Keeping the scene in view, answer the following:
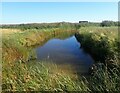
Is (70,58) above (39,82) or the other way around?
the other way around

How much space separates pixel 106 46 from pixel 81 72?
2.06 meters

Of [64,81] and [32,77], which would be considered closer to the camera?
[64,81]

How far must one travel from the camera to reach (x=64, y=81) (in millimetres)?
6504

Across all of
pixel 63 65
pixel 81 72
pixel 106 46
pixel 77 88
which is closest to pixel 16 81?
pixel 77 88

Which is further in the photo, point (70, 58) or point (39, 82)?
point (70, 58)

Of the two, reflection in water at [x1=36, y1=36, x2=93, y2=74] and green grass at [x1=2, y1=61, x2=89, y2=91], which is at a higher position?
green grass at [x1=2, y1=61, x2=89, y2=91]

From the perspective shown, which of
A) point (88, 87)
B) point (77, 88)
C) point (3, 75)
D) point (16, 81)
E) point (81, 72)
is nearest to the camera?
point (77, 88)

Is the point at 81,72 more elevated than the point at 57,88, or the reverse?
the point at 57,88

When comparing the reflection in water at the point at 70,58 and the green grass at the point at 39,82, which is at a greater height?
the green grass at the point at 39,82

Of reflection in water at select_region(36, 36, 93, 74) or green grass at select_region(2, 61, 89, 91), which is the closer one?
green grass at select_region(2, 61, 89, 91)

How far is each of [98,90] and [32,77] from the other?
5.37ft

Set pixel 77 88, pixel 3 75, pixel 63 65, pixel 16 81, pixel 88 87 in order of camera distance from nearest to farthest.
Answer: pixel 77 88
pixel 88 87
pixel 16 81
pixel 3 75
pixel 63 65

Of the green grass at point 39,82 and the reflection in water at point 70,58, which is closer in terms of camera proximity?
the green grass at point 39,82

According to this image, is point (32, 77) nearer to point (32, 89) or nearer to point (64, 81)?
point (32, 89)
